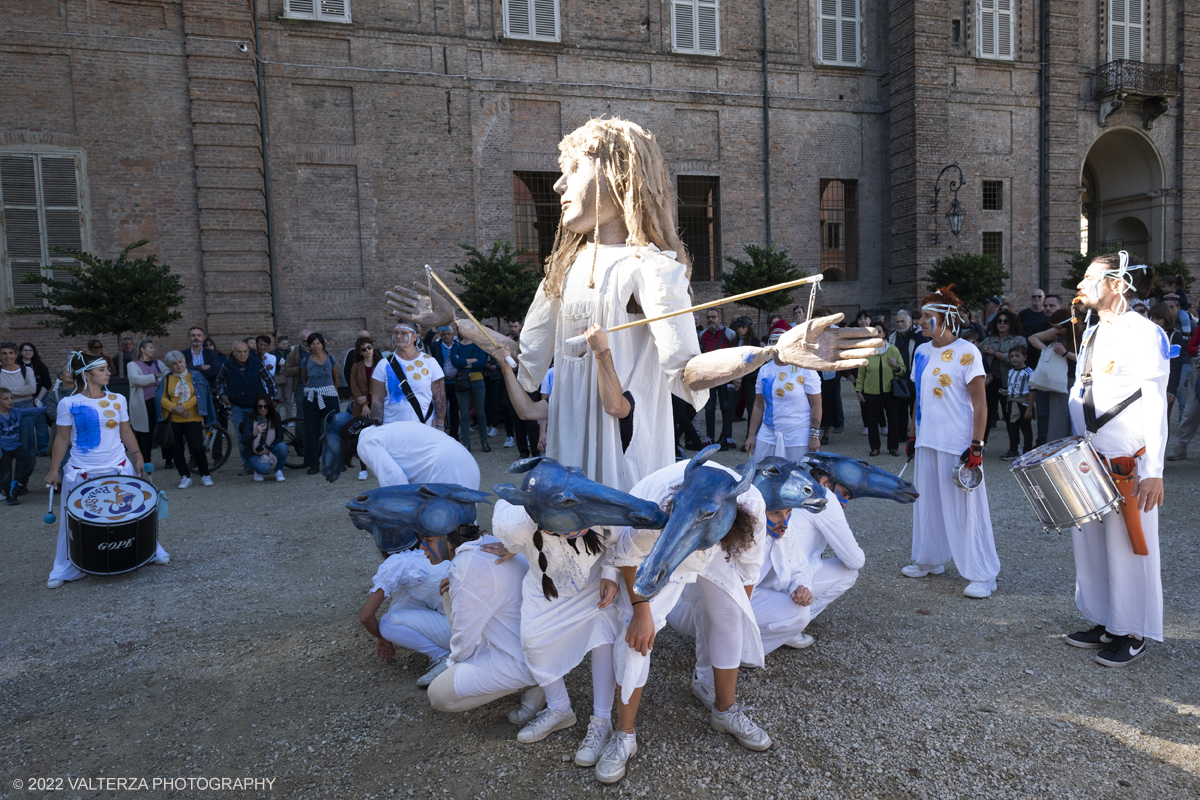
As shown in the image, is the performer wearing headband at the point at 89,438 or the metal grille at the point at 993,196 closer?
the performer wearing headband at the point at 89,438

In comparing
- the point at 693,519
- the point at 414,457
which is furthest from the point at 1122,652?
the point at 414,457

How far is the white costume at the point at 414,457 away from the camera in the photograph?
3.66 m

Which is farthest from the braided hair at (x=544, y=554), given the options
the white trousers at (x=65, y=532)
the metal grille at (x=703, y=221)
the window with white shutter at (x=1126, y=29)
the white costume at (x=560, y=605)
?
the window with white shutter at (x=1126, y=29)

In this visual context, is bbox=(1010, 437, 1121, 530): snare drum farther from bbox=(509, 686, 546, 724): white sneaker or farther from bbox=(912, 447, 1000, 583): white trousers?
bbox=(509, 686, 546, 724): white sneaker

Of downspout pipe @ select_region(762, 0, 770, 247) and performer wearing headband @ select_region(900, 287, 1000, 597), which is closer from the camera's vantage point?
performer wearing headband @ select_region(900, 287, 1000, 597)

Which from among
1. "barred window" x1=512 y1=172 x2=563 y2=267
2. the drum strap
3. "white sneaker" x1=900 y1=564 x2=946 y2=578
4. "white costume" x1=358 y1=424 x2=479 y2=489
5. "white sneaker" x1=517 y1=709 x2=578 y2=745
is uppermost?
"barred window" x1=512 y1=172 x2=563 y2=267

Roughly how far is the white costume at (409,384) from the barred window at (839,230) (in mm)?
15280

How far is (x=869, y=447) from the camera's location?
33.9 feet

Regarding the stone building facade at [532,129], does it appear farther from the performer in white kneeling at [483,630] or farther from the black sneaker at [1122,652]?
the black sneaker at [1122,652]

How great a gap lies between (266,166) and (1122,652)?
55.2 feet

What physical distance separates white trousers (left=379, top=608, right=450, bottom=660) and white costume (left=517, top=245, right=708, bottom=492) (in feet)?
4.90

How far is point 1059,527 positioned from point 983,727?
3.78 ft

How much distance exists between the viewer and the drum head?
5555mm

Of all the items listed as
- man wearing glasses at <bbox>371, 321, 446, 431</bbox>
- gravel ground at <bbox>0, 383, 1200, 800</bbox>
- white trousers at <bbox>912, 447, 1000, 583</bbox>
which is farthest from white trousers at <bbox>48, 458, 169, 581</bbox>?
white trousers at <bbox>912, 447, 1000, 583</bbox>
